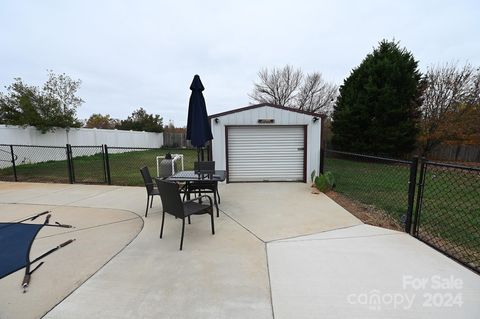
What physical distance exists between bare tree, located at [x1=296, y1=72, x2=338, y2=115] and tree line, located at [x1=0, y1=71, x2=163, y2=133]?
61.9 ft

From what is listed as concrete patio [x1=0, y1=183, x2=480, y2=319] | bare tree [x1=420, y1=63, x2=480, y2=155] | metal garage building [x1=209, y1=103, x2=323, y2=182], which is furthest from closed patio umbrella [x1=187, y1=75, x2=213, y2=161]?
bare tree [x1=420, y1=63, x2=480, y2=155]

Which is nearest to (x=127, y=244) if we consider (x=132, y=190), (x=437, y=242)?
(x=132, y=190)

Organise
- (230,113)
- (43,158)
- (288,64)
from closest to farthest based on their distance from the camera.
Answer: (230,113) → (43,158) → (288,64)

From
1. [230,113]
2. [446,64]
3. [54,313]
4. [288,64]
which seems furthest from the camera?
[288,64]

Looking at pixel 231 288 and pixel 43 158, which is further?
pixel 43 158

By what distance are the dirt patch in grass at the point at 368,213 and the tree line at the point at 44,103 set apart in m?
13.8

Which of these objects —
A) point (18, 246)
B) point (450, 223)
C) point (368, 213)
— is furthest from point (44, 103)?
point (450, 223)

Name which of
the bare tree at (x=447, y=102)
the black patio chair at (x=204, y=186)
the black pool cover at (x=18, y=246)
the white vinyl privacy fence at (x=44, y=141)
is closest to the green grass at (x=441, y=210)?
the black patio chair at (x=204, y=186)

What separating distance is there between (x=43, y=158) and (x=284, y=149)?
12235 mm

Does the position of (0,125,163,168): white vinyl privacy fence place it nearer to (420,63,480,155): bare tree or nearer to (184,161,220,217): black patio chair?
(184,161,220,217): black patio chair

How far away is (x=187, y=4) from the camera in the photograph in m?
6.27

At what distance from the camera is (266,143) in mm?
6832

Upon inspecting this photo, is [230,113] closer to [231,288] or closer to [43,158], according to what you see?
[231,288]

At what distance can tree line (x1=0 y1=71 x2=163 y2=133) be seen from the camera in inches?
426
